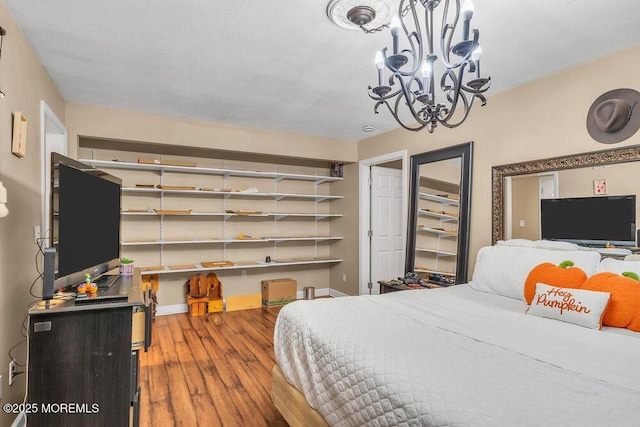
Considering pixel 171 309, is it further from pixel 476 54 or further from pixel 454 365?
pixel 476 54

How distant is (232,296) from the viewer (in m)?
4.96

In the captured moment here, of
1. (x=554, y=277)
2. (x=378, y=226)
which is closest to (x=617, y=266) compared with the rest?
(x=554, y=277)

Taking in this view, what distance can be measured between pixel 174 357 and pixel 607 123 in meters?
3.88

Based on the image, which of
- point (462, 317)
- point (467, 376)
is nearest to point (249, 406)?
point (462, 317)

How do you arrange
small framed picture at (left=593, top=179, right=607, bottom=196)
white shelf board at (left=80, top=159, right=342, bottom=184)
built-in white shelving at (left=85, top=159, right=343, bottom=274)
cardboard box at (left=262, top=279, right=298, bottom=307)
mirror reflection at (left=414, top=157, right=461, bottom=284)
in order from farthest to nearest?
1. cardboard box at (left=262, top=279, right=298, bottom=307)
2. built-in white shelving at (left=85, top=159, right=343, bottom=274)
3. white shelf board at (left=80, top=159, right=342, bottom=184)
4. mirror reflection at (left=414, top=157, right=461, bottom=284)
5. small framed picture at (left=593, top=179, right=607, bottom=196)

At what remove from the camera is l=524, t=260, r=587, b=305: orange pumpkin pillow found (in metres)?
1.95

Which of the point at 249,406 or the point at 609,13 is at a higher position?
the point at 609,13

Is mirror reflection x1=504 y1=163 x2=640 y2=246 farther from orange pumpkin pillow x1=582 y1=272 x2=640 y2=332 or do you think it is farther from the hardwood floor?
the hardwood floor

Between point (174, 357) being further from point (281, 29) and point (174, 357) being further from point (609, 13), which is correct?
point (609, 13)

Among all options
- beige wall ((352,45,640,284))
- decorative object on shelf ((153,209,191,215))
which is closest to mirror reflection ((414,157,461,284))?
beige wall ((352,45,640,284))

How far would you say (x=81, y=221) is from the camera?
6.88 feet

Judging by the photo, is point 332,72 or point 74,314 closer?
point 74,314

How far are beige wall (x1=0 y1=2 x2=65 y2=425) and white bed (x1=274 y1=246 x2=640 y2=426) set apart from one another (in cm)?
155

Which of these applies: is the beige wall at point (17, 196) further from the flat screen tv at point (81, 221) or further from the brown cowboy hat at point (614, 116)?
the brown cowboy hat at point (614, 116)
